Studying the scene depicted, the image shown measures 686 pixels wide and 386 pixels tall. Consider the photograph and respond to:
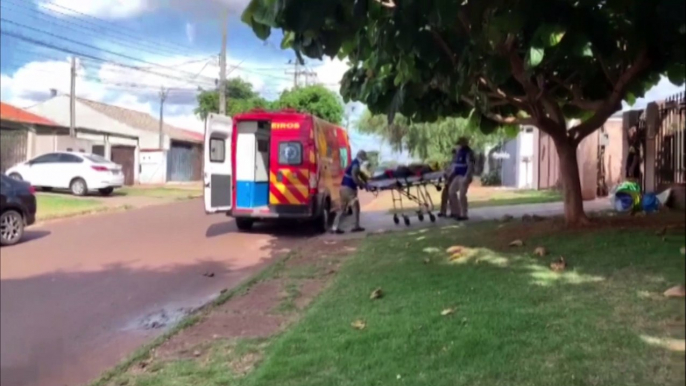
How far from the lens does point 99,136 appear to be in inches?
1074

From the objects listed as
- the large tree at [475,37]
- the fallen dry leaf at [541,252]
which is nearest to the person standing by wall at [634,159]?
the fallen dry leaf at [541,252]

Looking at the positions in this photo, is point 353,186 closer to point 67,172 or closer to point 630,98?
point 630,98

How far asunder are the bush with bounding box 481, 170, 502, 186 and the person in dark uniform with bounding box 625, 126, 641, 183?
15837 millimetres

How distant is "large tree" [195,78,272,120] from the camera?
14.3m

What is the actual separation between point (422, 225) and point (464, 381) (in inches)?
370

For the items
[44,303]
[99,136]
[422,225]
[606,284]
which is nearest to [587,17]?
[606,284]

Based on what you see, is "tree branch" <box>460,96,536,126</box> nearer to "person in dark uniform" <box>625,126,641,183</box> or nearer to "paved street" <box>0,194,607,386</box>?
"person in dark uniform" <box>625,126,641,183</box>

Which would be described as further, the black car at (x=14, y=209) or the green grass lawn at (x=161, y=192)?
the green grass lawn at (x=161, y=192)

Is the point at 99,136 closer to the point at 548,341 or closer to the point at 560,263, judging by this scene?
the point at 560,263

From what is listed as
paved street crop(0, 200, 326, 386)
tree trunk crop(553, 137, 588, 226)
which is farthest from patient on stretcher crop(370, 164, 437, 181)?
tree trunk crop(553, 137, 588, 226)

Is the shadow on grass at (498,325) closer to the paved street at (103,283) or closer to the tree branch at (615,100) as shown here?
the tree branch at (615,100)

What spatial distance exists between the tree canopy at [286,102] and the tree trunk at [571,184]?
723 centimetres

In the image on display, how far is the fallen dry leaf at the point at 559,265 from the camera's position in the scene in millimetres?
6898

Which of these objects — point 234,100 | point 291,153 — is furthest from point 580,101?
point 234,100
